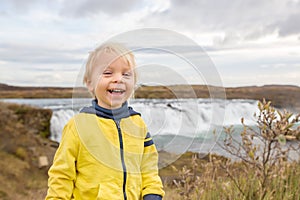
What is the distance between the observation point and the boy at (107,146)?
1.68 metres

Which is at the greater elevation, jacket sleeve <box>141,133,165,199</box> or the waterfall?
the waterfall

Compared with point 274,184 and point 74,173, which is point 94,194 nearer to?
point 74,173

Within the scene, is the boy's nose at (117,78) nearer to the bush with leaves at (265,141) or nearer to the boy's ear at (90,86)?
the boy's ear at (90,86)

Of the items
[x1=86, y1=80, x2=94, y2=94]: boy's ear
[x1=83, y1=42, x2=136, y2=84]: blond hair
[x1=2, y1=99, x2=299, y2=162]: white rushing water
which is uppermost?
[x1=83, y1=42, x2=136, y2=84]: blond hair

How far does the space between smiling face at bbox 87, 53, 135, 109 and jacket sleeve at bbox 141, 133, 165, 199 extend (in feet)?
0.81

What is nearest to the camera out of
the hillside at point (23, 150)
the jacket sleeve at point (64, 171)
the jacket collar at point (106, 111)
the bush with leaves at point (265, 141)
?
the jacket sleeve at point (64, 171)

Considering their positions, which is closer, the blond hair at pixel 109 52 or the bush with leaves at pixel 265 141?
the blond hair at pixel 109 52

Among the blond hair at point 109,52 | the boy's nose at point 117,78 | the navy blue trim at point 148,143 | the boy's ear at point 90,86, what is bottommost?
the navy blue trim at point 148,143

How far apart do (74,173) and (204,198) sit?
157cm

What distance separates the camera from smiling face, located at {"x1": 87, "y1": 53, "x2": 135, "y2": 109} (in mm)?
1741

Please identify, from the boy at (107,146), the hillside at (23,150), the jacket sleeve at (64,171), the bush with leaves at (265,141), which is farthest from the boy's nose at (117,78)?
the hillside at (23,150)

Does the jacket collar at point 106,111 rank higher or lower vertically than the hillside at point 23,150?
higher

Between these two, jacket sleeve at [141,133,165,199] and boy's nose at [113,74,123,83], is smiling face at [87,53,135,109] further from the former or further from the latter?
jacket sleeve at [141,133,165,199]

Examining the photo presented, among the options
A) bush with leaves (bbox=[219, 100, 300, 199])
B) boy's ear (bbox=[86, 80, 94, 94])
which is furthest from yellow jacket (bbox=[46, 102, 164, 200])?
bush with leaves (bbox=[219, 100, 300, 199])
